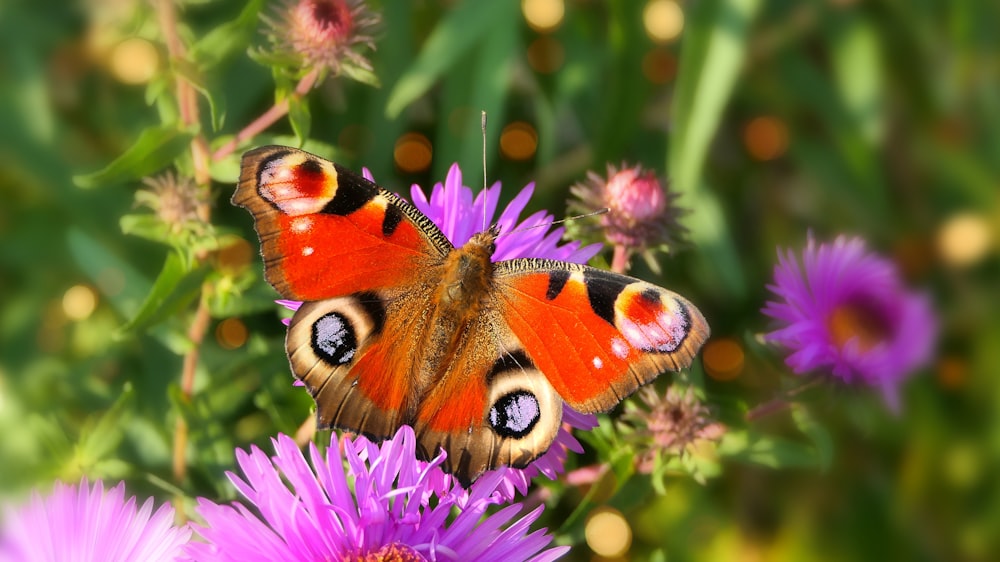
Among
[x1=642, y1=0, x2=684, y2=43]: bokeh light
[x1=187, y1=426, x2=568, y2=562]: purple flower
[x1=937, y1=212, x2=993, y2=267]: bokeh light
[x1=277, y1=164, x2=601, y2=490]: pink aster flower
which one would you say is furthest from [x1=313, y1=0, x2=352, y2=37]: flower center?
[x1=937, y1=212, x2=993, y2=267]: bokeh light

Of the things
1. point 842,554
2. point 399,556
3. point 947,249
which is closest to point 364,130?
point 399,556

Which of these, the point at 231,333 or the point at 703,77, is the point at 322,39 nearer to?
the point at 231,333

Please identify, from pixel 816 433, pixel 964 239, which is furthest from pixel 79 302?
pixel 964 239

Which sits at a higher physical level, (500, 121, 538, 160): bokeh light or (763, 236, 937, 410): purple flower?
(500, 121, 538, 160): bokeh light

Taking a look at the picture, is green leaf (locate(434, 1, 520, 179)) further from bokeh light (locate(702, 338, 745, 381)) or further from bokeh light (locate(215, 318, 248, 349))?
bokeh light (locate(702, 338, 745, 381))

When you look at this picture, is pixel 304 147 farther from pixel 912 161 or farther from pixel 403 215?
pixel 912 161
